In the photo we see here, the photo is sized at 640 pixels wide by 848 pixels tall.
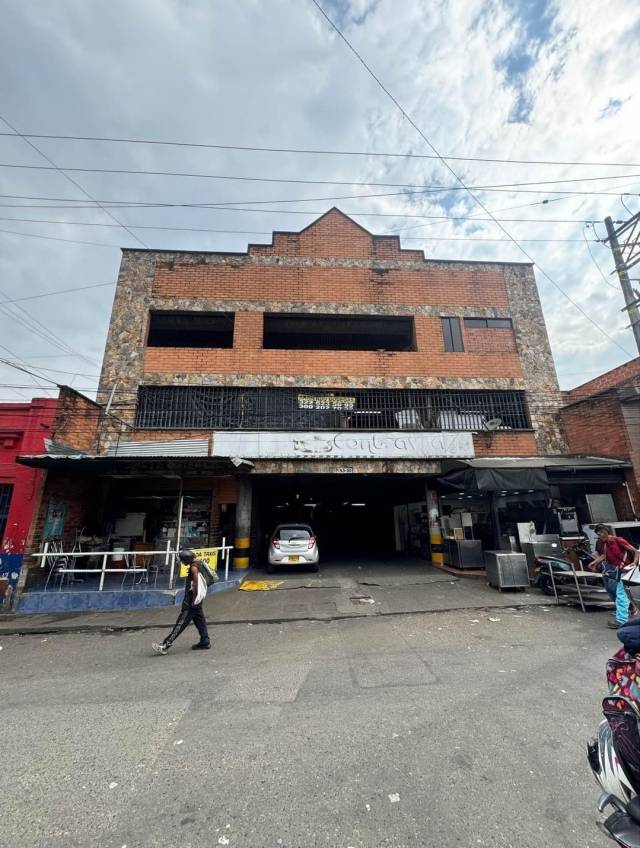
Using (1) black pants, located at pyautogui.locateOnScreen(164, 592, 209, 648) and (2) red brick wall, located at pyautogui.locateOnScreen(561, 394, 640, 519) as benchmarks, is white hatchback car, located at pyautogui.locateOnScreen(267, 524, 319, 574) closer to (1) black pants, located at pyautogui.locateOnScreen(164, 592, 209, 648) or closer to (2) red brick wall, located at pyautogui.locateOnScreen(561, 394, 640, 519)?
(1) black pants, located at pyautogui.locateOnScreen(164, 592, 209, 648)

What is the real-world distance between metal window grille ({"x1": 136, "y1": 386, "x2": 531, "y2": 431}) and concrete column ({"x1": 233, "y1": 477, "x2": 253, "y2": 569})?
2.21 m

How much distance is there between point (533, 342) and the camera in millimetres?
15836

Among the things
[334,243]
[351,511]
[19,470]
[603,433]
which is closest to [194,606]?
[19,470]

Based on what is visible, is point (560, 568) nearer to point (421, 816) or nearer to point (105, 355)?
point (421, 816)

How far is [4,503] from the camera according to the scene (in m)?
9.88

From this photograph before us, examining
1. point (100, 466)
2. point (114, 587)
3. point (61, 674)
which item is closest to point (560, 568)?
point (61, 674)

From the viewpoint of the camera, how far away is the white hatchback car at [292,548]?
38.8 ft

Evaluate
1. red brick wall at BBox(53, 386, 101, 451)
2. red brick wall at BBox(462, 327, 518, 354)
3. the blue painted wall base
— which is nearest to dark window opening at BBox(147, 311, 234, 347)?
red brick wall at BBox(53, 386, 101, 451)

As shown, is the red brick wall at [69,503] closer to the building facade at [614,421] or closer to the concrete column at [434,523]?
the concrete column at [434,523]

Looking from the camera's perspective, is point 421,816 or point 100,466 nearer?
point 421,816

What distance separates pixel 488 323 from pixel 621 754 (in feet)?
54.6

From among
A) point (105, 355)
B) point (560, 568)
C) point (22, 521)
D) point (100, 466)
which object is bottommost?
point (560, 568)

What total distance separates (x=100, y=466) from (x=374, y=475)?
923 cm

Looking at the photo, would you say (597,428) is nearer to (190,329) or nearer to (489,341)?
(489,341)
